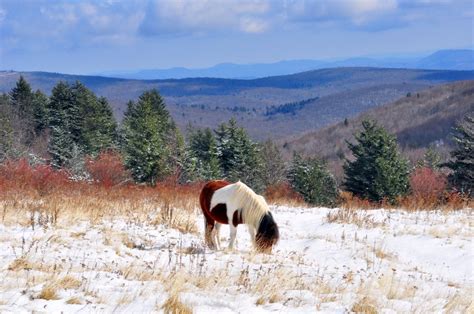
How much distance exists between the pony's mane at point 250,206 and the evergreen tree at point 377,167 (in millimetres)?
36928

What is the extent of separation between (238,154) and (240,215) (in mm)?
44973

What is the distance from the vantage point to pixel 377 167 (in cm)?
4550

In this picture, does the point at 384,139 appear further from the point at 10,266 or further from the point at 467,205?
the point at 10,266

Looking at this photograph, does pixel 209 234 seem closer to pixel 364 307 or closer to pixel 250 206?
pixel 250 206

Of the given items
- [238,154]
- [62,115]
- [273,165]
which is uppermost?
[62,115]

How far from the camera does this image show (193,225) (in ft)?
37.2

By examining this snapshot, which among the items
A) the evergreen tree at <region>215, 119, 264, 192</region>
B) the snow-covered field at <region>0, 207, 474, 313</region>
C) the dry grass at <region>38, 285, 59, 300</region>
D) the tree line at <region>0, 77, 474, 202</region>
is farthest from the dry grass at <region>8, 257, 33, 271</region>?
the evergreen tree at <region>215, 119, 264, 192</region>

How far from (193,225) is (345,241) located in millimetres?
3298

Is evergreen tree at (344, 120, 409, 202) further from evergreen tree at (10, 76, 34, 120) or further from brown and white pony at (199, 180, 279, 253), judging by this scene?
brown and white pony at (199, 180, 279, 253)

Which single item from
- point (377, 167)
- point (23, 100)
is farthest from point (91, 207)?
point (23, 100)

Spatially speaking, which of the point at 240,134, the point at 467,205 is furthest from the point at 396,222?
the point at 240,134

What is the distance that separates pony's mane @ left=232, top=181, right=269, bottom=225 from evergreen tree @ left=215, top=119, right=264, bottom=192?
4401 centimetres

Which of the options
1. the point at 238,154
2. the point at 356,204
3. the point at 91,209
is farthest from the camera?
the point at 238,154

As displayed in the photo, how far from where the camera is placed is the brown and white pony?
9.55 meters
